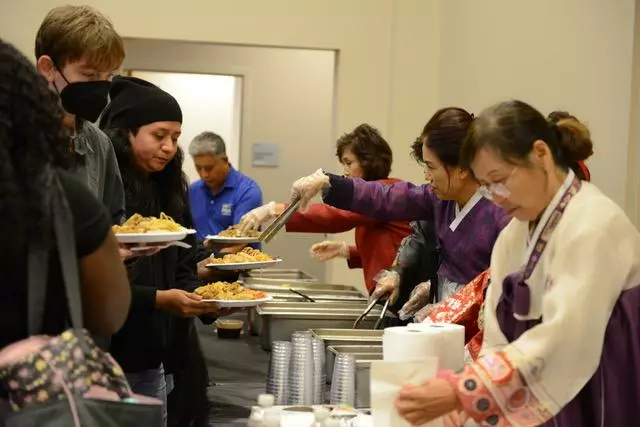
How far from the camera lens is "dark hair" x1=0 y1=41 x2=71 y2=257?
1.13 m

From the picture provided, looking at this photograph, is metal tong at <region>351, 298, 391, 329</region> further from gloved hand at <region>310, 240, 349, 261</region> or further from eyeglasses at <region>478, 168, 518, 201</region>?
eyeglasses at <region>478, 168, 518, 201</region>

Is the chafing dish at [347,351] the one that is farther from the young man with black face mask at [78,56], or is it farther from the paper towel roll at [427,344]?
the young man with black face mask at [78,56]

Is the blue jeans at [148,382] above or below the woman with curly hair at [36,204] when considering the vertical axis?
below

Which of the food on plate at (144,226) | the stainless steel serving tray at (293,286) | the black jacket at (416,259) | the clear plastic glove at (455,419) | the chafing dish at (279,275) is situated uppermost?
the food on plate at (144,226)

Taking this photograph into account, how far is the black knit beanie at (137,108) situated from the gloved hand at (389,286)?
0.88m

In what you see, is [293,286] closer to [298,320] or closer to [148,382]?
[298,320]

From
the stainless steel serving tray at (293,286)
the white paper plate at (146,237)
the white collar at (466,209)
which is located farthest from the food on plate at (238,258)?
the white paper plate at (146,237)

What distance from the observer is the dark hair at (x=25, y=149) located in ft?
3.71

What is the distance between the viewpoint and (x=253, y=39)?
551cm

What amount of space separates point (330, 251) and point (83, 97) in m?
2.29

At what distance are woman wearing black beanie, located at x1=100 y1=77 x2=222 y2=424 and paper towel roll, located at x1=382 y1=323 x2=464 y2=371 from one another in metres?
0.69

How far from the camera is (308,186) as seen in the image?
2746 mm

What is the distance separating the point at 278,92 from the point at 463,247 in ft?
16.6

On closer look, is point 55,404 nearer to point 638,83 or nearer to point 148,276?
point 148,276
